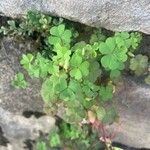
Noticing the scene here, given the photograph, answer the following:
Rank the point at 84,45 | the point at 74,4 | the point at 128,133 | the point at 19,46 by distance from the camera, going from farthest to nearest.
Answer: the point at 128,133 → the point at 19,46 → the point at 84,45 → the point at 74,4

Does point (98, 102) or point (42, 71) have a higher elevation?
point (42, 71)

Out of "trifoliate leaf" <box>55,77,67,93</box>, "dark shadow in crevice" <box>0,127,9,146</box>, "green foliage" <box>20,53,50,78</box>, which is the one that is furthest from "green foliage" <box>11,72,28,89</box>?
"dark shadow in crevice" <box>0,127,9,146</box>

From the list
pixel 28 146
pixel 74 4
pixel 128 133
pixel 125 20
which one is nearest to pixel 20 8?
pixel 74 4

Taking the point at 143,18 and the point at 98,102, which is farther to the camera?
the point at 98,102

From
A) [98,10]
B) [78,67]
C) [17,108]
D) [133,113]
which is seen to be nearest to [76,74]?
[78,67]

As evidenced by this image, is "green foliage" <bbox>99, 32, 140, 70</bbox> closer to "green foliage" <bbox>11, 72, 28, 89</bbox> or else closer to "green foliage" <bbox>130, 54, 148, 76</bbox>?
"green foliage" <bbox>130, 54, 148, 76</bbox>

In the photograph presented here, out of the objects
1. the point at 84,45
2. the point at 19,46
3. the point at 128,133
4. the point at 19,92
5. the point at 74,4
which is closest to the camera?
the point at 74,4

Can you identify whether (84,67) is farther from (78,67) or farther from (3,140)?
(3,140)

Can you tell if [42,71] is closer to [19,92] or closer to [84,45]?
[84,45]
